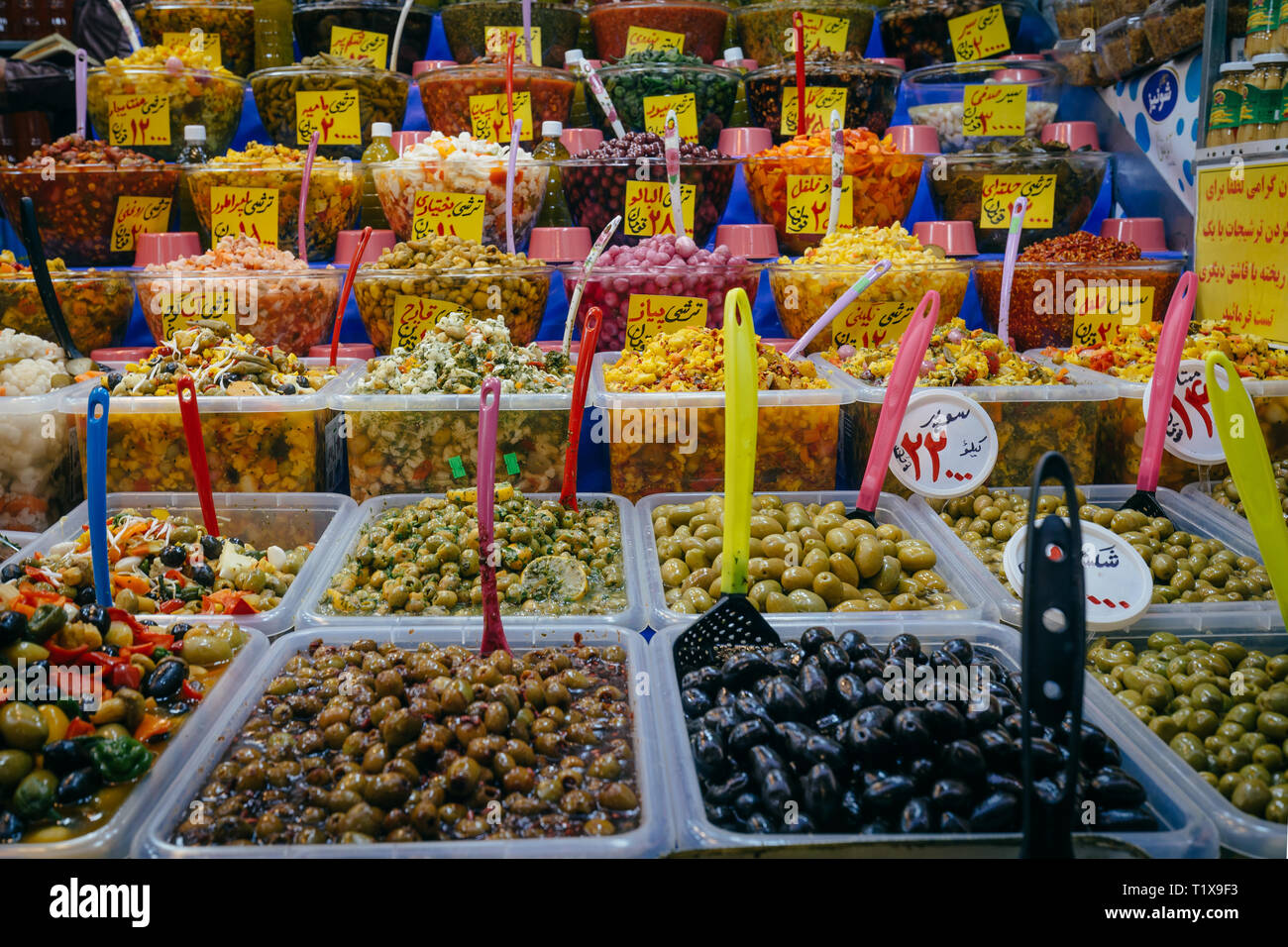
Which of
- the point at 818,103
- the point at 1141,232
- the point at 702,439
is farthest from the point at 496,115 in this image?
the point at 1141,232

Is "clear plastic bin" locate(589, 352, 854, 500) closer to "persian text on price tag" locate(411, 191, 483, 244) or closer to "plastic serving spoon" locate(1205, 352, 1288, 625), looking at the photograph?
"persian text on price tag" locate(411, 191, 483, 244)

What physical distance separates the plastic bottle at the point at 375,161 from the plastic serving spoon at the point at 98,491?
1551 mm

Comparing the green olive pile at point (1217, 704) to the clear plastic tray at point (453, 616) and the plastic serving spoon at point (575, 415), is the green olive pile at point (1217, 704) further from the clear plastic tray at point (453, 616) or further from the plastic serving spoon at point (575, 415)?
the plastic serving spoon at point (575, 415)

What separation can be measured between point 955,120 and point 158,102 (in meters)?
2.40

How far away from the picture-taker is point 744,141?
296cm

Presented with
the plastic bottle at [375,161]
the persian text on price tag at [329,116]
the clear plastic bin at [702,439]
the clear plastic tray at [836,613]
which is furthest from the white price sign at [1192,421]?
the persian text on price tag at [329,116]

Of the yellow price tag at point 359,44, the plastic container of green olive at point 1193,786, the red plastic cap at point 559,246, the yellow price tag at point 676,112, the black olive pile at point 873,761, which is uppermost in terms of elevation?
the yellow price tag at point 359,44

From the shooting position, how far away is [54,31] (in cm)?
331

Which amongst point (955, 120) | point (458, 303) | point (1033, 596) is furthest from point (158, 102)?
point (1033, 596)

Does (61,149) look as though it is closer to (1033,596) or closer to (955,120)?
(955,120)

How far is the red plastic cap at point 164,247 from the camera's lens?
2.78 meters

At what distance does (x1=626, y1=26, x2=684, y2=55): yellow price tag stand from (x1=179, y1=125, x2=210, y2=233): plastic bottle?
132 centimetres

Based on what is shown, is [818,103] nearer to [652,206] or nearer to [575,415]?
[652,206]
